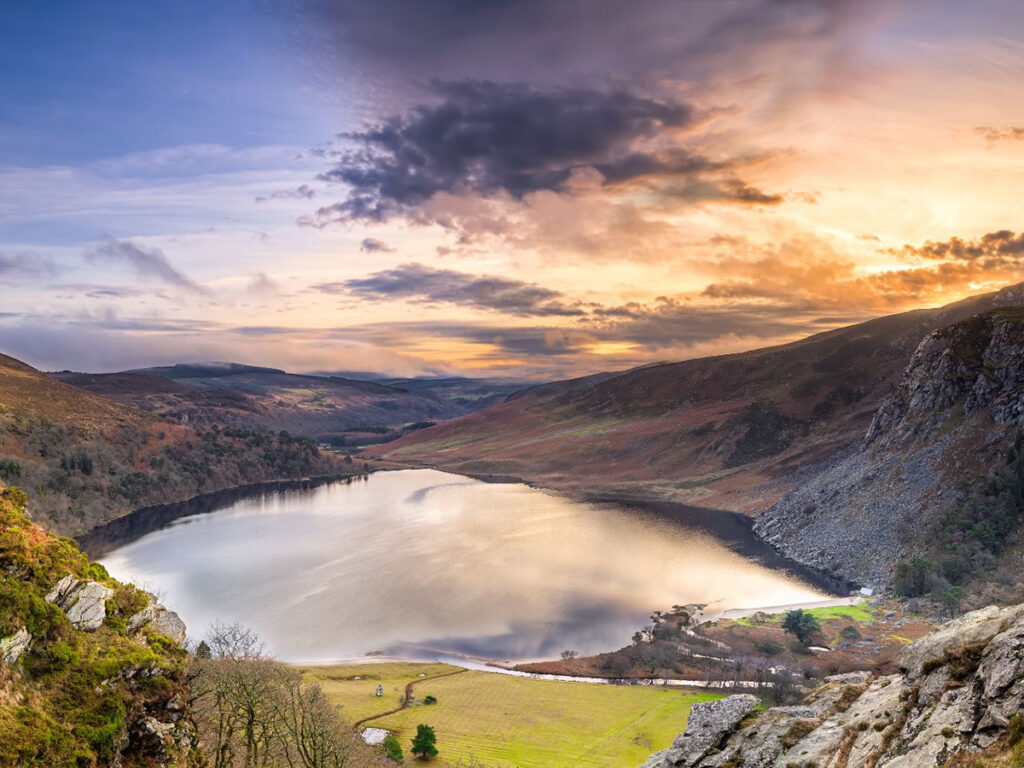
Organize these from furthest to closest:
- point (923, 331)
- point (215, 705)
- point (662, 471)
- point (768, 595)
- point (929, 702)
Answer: point (923, 331) → point (662, 471) → point (768, 595) → point (215, 705) → point (929, 702)

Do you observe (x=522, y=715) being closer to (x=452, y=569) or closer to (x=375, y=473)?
(x=452, y=569)

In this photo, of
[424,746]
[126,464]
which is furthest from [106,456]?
[424,746]

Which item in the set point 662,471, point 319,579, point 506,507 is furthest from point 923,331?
point 319,579

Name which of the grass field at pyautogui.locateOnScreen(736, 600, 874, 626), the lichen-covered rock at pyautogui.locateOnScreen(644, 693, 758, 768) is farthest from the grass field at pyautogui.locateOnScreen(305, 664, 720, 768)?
the lichen-covered rock at pyautogui.locateOnScreen(644, 693, 758, 768)

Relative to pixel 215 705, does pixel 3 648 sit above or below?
above

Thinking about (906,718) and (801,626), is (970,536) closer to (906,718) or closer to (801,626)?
(801,626)
